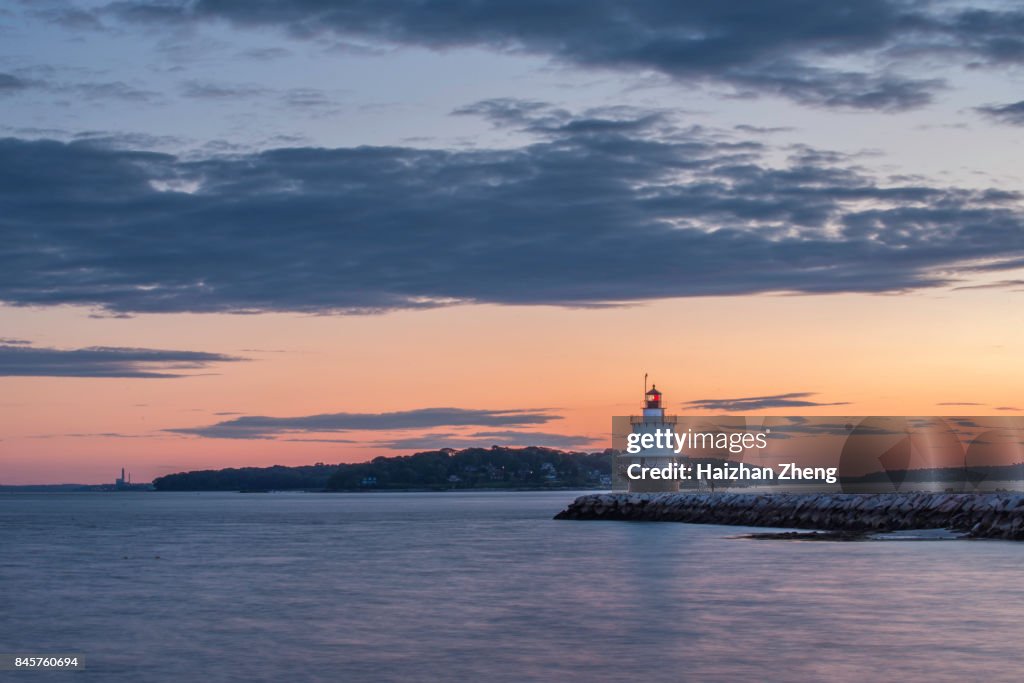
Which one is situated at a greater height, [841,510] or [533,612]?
[841,510]

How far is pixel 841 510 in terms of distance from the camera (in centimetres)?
6081

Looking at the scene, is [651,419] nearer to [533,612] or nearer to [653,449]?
[653,449]

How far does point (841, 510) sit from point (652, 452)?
59.6 ft

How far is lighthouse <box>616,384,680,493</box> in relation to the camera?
76000 millimetres

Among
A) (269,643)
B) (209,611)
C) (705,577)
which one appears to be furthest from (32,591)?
(705,577)

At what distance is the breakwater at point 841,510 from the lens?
52.1m

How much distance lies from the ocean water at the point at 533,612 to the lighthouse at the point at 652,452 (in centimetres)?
2527

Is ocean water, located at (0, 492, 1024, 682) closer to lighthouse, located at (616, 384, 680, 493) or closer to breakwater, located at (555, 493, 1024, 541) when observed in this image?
breakwater, located at (555, 493, 1024, 541)

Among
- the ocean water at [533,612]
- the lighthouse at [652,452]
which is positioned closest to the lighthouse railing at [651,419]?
the lighthouse at [652,452]

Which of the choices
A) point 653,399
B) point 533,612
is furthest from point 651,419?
point 533,612

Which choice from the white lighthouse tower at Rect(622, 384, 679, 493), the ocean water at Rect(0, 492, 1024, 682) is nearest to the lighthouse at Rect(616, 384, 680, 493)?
the white lighthouse tower at Rect(622, 384, 679, 493)

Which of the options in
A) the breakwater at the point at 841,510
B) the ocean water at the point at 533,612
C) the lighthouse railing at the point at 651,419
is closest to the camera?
the ocean water at the point at 533,612

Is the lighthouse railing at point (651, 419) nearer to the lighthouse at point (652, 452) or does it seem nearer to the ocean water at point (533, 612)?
the lighthouse at point (652, 452)

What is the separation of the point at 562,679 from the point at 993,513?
3802 centimetres
